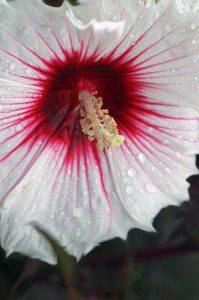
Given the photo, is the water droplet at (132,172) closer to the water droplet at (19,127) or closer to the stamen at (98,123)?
the stamen at (98,123)

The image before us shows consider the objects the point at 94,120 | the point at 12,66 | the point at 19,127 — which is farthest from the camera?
the point at 94,120

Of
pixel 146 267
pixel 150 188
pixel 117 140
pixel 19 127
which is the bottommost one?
pixel 146 267

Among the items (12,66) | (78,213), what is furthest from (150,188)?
(12,66)

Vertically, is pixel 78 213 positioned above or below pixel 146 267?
above

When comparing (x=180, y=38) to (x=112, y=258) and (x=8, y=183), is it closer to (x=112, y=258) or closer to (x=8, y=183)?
(x=8, y=183)

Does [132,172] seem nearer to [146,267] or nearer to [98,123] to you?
[98,123]

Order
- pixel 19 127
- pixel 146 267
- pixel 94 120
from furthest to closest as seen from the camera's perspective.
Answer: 1. pixel 146 267
2. pixel 94 120
3. pixel 19 127

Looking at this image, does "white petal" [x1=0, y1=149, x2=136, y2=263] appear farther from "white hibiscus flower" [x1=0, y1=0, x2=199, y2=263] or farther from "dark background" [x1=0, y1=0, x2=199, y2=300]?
"dark background" [x1=0, y1=0, x2=199, y2=300]
